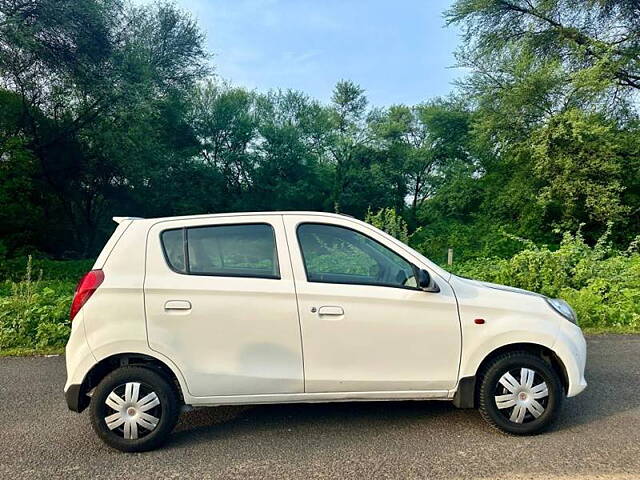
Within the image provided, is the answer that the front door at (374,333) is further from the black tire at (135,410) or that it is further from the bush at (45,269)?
the bush at (45,269)

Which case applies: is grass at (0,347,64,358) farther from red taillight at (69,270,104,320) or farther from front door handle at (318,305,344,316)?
front door handle at (318,305,344,316)

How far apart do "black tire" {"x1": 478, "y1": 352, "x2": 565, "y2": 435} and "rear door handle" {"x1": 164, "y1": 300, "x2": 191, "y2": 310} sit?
92.8 inches

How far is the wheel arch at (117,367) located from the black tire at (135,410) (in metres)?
0.07

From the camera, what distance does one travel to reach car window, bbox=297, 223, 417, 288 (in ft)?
11.3

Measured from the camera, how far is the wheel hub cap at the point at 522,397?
3.40m

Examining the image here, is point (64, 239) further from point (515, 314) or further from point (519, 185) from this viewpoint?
point (515, 314)

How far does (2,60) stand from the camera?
14.7 m

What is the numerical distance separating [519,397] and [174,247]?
2.94m

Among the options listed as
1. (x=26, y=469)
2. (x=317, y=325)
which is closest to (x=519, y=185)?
(x=317, y=325)

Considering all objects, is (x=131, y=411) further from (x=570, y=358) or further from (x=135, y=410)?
(x=570, y=358)

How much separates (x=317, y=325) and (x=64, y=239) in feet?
87.7

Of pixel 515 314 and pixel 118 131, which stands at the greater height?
pixel 118 131

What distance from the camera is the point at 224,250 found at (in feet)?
11.5

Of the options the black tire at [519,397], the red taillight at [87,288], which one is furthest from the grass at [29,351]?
A: the black tire at [519,397]
